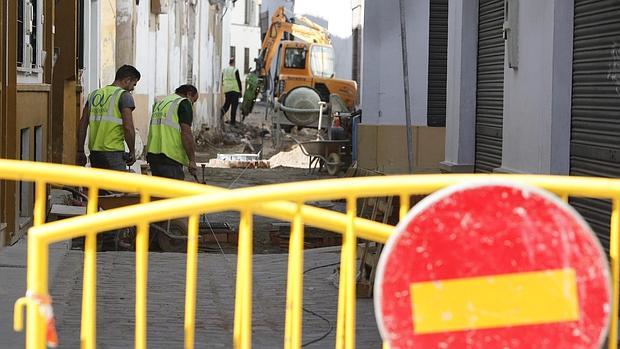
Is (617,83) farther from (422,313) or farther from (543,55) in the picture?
(422,313)

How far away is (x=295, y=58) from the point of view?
38.1 meters

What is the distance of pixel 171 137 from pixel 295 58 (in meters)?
24.5

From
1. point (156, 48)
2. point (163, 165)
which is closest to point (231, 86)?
point (156, 48)

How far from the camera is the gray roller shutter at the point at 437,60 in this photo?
19750 millimetres

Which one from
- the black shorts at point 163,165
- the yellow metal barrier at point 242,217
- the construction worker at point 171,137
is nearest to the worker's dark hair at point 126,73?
the construction worker at point 171,137

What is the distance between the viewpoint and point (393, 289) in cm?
383

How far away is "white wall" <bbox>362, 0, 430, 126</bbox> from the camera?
19922 millimetres

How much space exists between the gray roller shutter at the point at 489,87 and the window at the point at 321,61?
22.9 m

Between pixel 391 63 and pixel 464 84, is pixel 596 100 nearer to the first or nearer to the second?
pixel 464 84

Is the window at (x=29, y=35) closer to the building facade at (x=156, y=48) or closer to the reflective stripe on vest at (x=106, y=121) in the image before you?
the reflective stripe on vest at (x=106, y=121)

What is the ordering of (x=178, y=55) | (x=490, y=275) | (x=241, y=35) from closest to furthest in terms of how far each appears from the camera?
(x=490, y=275)
(x=178, y=55)
(x=241, y=35)

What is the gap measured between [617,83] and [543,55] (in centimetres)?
193

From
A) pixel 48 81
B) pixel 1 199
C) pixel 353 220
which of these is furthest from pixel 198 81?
pixel 353 220

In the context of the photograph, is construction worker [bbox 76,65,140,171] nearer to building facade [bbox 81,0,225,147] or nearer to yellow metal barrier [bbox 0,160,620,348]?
building facade [bbox 81,0,225,147]
